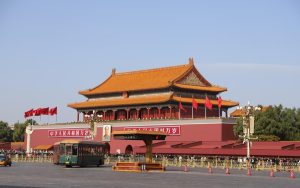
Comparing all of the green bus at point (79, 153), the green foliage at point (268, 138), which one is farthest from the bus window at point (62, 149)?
the green foliage at point (268, 138)

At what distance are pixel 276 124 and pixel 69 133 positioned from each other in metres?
31.0

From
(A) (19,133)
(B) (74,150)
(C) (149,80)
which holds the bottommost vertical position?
(B) (74,150)

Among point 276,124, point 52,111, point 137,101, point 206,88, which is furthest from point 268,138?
point 52,111

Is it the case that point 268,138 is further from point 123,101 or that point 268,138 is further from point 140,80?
point 140,80

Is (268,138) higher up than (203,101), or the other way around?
(203,101)

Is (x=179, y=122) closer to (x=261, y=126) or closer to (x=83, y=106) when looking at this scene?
(x=261, y=126)

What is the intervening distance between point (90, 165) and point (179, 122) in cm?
2307

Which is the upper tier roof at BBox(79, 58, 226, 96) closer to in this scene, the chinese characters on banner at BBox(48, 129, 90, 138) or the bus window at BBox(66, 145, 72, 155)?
the chinese characters on banner at BBox(48, 129, 90, 138)

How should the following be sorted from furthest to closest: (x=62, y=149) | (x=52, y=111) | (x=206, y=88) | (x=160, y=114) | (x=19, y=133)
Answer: (x=19, y=133) → (x=52, y=111) → (x=206, y=88) → (x=160, y=114) → (x=62, y=149)

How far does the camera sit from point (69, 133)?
81.3 m

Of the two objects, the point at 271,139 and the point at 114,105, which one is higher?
the point at 114,105

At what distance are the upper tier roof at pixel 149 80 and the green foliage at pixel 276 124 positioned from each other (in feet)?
41.8

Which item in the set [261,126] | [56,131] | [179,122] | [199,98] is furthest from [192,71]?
[56,131]

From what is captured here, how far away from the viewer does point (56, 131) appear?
8325 centimetres
